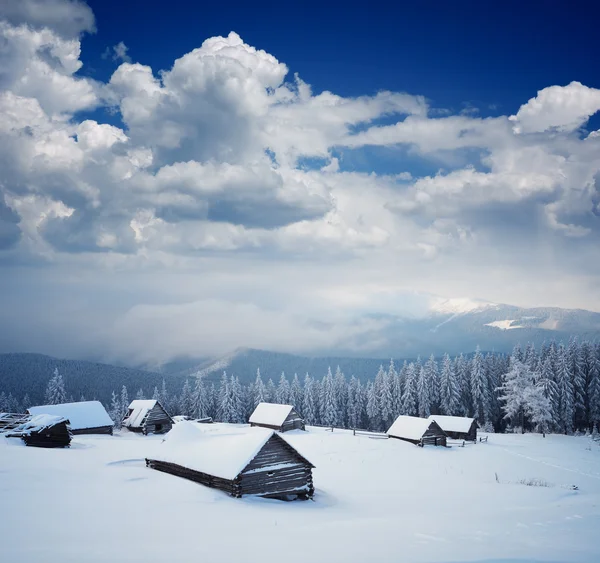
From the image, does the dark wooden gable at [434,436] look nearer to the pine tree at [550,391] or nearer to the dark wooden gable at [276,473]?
the pine tree at [550,391]

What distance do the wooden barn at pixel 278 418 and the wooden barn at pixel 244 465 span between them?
37407 mm

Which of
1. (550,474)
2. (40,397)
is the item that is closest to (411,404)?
(550,474)

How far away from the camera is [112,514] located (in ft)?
54.3

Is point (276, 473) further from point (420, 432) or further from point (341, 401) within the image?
point (341, 401)

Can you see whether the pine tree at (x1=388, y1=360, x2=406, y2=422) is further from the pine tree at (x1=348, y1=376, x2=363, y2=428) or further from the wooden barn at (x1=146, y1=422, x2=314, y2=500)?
the wooden barn at (x1=146, y1=422, x2=314, y2=500)

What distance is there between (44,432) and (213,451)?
22436mm

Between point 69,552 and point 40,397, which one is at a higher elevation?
point 69,552

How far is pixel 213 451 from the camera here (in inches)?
1031

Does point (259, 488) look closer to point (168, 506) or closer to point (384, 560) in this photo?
point (168, 506)

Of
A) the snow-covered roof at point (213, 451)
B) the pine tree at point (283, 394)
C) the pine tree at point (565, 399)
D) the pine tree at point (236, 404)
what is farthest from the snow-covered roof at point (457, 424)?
the snow-covered roof at point (213, 451)

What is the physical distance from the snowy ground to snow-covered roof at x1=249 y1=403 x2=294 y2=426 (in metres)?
29.0

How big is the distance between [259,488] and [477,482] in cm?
1975

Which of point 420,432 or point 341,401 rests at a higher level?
point 420,432

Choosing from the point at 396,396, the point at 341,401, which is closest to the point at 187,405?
the point at 341,401
